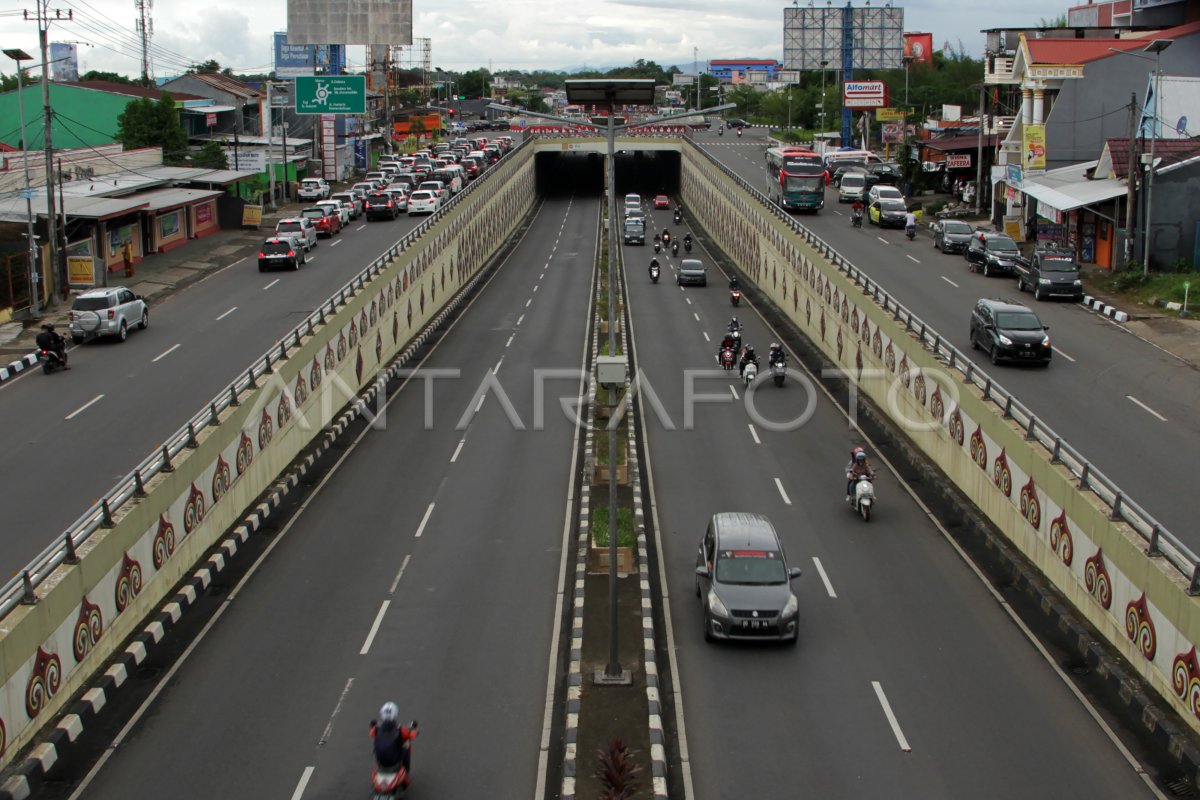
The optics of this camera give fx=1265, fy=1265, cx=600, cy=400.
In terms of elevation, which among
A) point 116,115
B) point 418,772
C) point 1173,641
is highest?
point 116,115

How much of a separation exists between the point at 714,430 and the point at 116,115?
66.2m

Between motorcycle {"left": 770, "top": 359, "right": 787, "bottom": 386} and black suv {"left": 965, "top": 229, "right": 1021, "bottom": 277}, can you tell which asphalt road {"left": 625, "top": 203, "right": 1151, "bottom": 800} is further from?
black suv {"left": 965, "top": 229, "right": 1021, "bottom": 277}

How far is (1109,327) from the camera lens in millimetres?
44750

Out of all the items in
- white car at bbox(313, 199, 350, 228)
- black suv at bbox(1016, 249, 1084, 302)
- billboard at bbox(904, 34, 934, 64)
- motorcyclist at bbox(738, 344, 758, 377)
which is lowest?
motorcyclist at bbox(738, 344, 758, 377)

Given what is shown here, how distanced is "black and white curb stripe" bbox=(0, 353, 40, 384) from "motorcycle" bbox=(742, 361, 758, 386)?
2300cm

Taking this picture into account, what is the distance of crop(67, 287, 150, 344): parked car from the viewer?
4350 cm

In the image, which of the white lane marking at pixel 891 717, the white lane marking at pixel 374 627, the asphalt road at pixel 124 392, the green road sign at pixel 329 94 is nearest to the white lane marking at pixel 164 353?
the asphalt road at pixel 124 392

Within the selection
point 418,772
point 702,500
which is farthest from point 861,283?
point 418,772

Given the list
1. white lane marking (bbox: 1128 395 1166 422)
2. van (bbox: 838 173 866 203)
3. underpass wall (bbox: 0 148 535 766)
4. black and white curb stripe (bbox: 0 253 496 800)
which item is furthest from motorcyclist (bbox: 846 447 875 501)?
van (bbox: 838 173 866 203)

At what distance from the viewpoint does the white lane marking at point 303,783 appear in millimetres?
16688

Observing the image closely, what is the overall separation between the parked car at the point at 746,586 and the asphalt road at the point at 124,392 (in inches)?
512

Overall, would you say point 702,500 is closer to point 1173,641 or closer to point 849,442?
point 849,442

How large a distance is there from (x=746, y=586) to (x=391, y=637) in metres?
6.24

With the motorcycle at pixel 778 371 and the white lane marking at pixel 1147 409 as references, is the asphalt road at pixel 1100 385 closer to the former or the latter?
the white lane marking at pixel 1147 409
